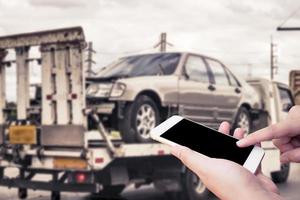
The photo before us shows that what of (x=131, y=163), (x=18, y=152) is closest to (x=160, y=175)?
(x=131, y=163)

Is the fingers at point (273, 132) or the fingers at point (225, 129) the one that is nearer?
the fingers at point (273, 132)

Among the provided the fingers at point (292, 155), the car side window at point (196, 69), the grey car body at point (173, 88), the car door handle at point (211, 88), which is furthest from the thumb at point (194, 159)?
the car door handle at point (211, 88)

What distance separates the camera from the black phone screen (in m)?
1.39

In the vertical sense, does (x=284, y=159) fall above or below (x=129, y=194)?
above

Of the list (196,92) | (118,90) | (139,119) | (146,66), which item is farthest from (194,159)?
(196,92)

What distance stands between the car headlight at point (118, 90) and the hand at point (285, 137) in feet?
20.8

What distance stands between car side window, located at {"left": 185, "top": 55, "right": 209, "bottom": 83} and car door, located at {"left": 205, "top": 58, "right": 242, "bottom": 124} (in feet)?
0.43

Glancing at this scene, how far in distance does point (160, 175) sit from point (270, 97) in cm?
347

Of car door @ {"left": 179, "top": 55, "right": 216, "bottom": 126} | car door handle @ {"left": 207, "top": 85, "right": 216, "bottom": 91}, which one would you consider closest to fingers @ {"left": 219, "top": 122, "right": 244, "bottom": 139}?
car door @ {"left": 179, "top": 55, "right": 216, "bottom": 126}

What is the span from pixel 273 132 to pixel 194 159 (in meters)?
0.30

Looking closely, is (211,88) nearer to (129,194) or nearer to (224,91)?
(224,91)

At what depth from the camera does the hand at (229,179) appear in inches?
44.7

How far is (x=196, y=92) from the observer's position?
9.21 m

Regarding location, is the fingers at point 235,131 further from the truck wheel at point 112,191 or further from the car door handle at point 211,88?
the car door handle at point 211,88
